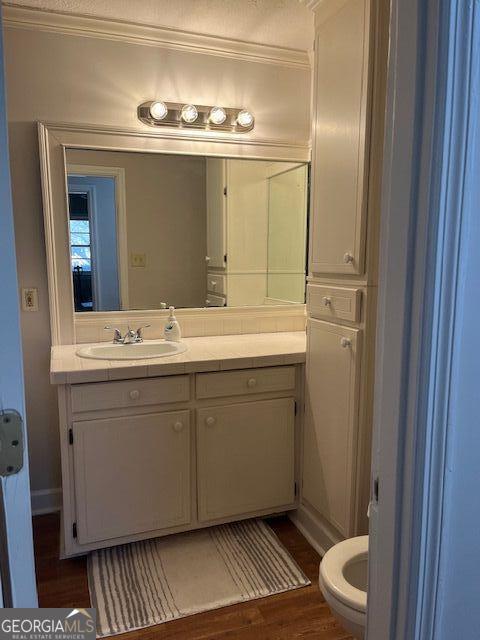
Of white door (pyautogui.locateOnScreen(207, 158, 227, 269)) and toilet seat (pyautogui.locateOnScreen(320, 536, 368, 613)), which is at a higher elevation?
white door (pyautogui.locateOnScreen(207, 158, 227, 269))

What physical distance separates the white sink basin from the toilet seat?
1084 mm

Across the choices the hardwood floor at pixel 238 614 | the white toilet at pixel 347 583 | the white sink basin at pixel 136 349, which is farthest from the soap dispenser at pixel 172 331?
the white toilet at pixel 347 583

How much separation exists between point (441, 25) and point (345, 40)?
1.29m

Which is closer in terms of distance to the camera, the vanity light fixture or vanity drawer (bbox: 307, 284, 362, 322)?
vanity drawer (bbox: 307, 284, 362, 322)

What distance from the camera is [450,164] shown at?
626 mm

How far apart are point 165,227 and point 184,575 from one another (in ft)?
5.36

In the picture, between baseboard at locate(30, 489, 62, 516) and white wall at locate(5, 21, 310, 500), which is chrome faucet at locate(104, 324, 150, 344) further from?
baseboard at locate(30, 489, 62, 516)

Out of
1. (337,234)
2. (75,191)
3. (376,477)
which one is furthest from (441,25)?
(75,191)

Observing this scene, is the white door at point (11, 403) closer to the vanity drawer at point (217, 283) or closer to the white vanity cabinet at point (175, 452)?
the white vanity cabinet at point (175, 452)

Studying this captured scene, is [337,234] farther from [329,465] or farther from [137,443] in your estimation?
[137,443]

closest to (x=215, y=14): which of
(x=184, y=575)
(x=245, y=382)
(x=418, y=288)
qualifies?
(x=245, y=382)

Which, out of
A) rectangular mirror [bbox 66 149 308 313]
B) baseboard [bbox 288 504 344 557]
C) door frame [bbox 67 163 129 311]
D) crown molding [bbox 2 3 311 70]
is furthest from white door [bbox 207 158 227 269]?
baseboard [bbox 288 504 344 557]

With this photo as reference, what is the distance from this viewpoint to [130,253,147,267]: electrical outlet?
7.81 ft

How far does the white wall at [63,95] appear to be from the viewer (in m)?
2.12
